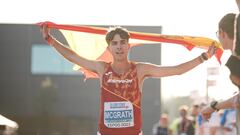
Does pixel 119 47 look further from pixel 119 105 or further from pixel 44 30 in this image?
pixel 44 30

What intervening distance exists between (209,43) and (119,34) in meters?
1.35

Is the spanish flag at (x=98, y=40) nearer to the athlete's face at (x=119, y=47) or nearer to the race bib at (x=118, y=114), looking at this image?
the athlete's face at (x=119, y=47)

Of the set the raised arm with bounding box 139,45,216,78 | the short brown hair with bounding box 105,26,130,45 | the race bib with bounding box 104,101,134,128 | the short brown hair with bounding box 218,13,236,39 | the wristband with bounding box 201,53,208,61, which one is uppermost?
the short brown hair with bounding box 218,13,236,39

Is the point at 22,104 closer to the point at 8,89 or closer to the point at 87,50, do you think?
the point at 8,89

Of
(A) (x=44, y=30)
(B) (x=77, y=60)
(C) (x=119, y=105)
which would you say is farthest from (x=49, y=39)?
(C) (x=119, y=105)

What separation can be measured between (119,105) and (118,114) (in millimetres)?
90

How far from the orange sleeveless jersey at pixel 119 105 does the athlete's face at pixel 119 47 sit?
0.16 m

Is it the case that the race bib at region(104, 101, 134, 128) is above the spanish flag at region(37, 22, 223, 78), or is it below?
below

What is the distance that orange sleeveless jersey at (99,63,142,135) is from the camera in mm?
7203

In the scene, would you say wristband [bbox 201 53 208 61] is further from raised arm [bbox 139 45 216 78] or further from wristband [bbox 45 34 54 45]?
wristband [bbox 45 34 54 45]

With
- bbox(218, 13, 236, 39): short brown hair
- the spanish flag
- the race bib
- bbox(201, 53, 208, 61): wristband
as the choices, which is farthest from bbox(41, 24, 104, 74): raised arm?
bbox(218, 13, 236, 39): short brown hair

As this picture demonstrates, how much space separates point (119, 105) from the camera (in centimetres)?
721

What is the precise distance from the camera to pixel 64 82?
159 ft

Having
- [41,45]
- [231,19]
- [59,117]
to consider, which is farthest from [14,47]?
[231,19]
